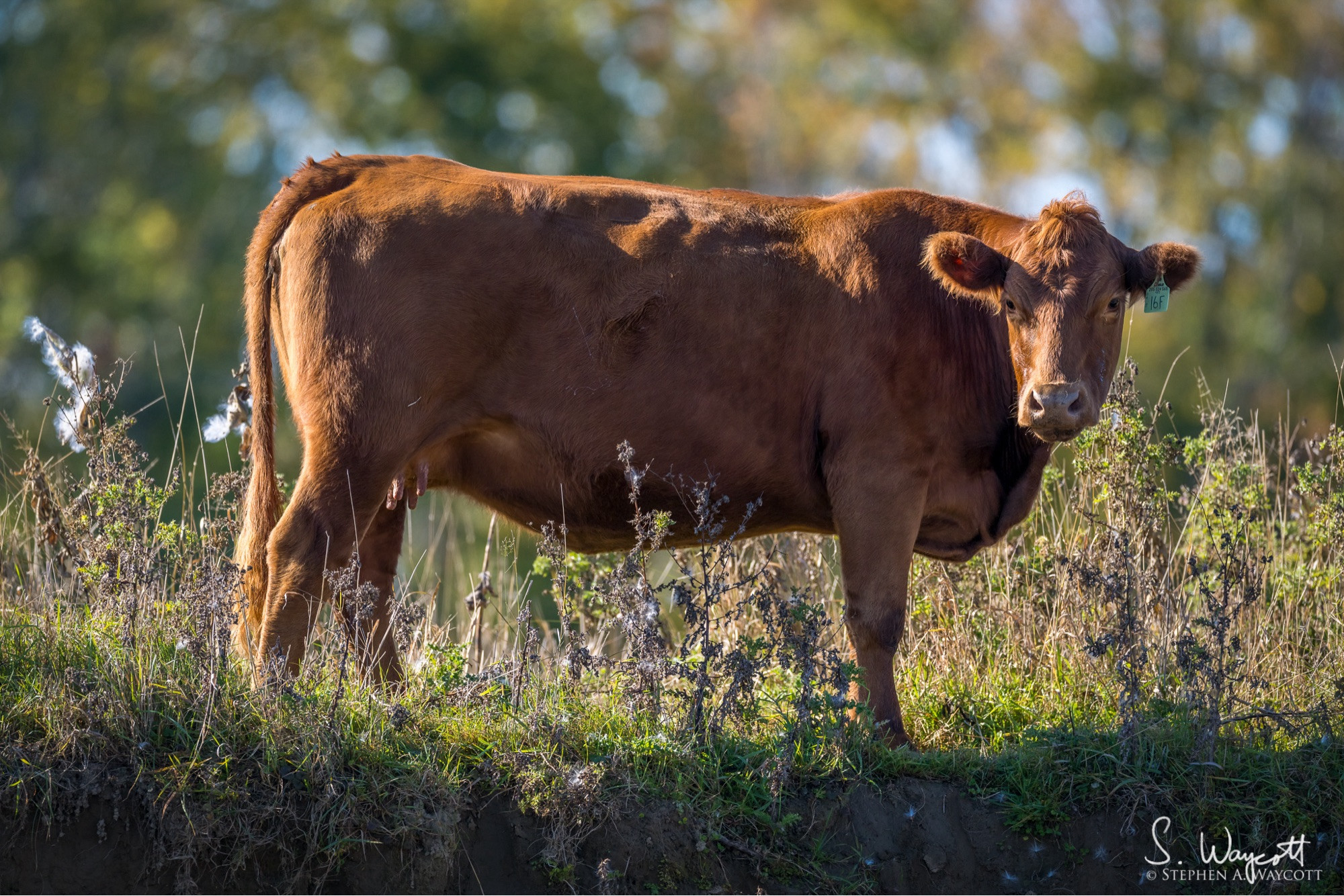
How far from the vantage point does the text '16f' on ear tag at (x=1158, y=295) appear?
18.7 ft

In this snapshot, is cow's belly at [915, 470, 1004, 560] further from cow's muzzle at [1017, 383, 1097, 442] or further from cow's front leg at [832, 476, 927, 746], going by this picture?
cow's muzzle at [1017, 383, 1097, 442]


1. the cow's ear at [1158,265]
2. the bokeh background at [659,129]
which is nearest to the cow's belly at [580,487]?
the cow's ear at [1158,265]

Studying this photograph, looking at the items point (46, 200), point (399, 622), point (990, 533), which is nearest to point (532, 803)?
point (399, 622)

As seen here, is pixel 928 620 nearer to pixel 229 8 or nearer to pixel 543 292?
pixel 543 292

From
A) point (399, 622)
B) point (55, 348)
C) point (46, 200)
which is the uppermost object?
point (46, 200)

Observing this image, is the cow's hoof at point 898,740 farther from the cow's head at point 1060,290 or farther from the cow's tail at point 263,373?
the cow's tail at point 263,373

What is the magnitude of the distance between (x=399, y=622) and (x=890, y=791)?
217 centimetres

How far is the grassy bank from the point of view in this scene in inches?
182

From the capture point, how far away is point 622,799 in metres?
4.77

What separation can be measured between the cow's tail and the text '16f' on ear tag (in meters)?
3.56

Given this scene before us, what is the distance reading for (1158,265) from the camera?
5.63 meters

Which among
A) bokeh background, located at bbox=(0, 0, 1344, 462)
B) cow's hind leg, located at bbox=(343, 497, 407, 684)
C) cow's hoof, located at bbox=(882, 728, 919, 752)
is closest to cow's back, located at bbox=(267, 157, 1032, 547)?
cow's hind leg, located at bbox=(343, 497, 407, 684)

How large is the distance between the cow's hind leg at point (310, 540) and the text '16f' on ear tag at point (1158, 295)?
337 cm

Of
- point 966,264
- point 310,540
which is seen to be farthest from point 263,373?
point 966,264
